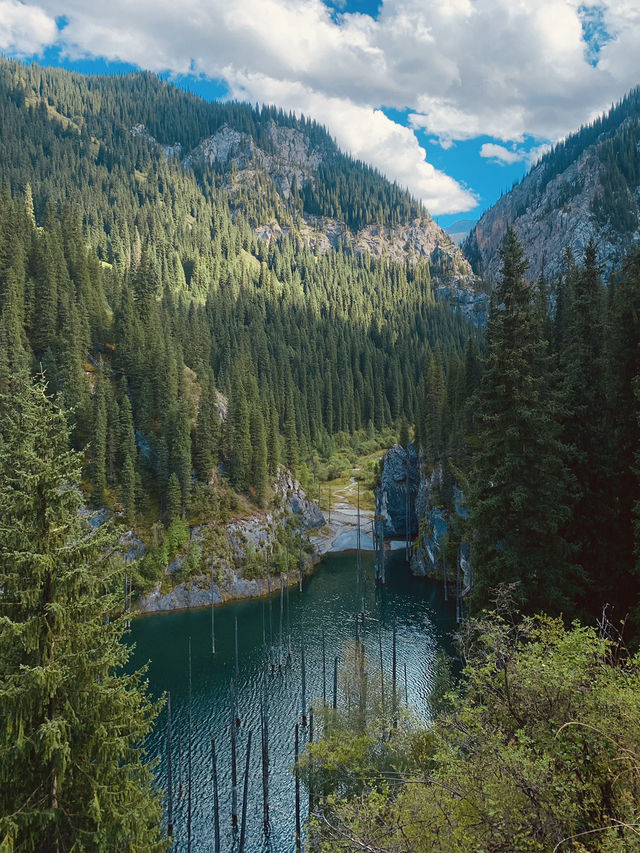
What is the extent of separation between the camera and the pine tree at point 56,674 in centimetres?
1248

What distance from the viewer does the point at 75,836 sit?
12641 mm

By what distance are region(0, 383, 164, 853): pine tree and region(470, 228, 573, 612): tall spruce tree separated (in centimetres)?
1828

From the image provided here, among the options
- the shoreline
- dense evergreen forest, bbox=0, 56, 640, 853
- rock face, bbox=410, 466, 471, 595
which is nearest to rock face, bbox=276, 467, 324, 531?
the shoreline

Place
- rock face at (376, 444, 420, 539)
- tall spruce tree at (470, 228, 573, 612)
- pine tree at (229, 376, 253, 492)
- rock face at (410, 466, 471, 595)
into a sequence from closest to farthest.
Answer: tall spruce tree at (470, 228, 573, 612) → rock face at (410, 466, 471, 595) → pine tree at (229, 376, 253, 492) → rock face at (376, 444, 420, 539)

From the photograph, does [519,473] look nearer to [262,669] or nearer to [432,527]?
[262,669]

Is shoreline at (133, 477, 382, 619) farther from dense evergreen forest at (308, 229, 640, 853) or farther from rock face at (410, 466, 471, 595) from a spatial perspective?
dense evergreen forest at (308, 229, 640, 853)

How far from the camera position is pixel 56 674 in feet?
41.3

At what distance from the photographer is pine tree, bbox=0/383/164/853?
41.0 ft

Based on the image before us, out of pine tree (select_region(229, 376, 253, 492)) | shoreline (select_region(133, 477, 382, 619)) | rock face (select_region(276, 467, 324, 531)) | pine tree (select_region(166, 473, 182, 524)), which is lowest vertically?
shoreline (select_region(133, 477, 382, 619))

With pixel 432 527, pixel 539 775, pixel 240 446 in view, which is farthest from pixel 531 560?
pixel 240 446

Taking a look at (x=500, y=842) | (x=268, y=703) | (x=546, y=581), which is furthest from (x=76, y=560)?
(x=268, y=703)

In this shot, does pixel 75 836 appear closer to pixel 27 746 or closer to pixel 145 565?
pixel 27 746

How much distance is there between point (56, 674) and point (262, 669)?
4462cm

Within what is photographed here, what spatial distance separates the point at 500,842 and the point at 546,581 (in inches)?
704
